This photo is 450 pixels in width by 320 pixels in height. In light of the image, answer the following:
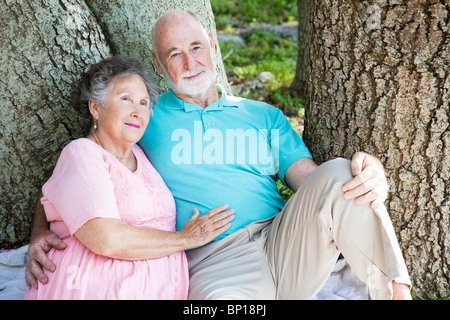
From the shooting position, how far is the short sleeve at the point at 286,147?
3018 mm

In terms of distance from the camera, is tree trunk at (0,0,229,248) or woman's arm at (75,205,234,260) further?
tree trunk at (0,0,229,248)

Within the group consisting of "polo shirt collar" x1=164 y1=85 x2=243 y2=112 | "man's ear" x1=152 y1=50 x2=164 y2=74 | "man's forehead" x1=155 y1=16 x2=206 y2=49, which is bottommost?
"polo shirt collar" x1=164 y1=85 x2=243 y2=112

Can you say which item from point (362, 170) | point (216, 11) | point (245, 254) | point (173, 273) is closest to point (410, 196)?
point (362, 170)

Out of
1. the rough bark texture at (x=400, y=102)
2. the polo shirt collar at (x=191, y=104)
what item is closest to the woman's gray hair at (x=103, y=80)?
the polo shirt collar at (x=191, y=104)

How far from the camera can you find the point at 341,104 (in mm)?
2967

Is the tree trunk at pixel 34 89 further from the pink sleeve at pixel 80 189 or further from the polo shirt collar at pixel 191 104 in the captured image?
the pink sleeve at pixel 80 189

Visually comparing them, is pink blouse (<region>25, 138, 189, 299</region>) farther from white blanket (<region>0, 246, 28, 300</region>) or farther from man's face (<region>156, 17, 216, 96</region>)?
man's face (<region>156, 17, 216, 96</region>)

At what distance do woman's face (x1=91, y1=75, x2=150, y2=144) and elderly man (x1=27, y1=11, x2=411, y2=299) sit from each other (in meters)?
0.26

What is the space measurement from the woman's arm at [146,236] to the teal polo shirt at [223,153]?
0.15 meters

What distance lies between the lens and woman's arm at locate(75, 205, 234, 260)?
7.70ft

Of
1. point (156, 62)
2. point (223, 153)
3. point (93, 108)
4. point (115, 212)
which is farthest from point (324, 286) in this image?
point (156, 62)

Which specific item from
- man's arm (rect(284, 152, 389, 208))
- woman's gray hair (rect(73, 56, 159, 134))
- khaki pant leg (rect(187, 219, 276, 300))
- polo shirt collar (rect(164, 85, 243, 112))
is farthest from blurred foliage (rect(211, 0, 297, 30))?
man's arm (rect(284, 152, 389, 208))

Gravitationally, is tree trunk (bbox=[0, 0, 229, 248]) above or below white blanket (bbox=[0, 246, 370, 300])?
above
